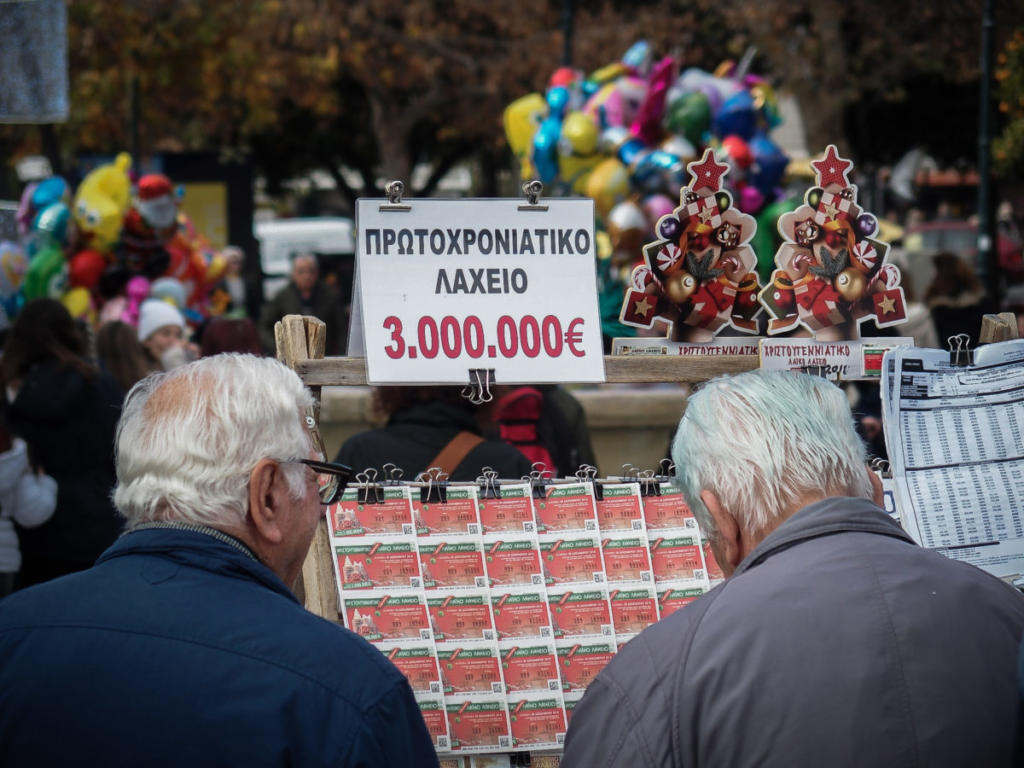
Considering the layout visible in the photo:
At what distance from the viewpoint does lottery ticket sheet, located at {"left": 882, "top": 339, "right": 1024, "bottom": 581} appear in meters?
2.57

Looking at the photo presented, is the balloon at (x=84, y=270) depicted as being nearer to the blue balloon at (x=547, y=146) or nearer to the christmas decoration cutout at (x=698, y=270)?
the blue balloon at (x=547, y=146)

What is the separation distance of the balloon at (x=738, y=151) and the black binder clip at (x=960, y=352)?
6464mm

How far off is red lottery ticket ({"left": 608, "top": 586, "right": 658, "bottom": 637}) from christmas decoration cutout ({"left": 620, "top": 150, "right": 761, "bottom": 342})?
0.58m

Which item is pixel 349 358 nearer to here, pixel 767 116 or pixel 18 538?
pixel 18 538

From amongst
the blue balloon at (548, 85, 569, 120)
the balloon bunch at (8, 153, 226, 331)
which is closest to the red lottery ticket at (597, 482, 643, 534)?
the balloon bunch at (8, 153, 226, 331)

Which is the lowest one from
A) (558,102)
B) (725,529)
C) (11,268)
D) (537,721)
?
(537,721)

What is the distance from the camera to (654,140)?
938cm

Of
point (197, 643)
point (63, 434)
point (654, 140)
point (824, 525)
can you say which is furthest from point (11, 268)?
point (824, 525)

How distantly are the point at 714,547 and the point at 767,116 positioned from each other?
814 centimetres

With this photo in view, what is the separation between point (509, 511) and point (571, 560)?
6.3 inches

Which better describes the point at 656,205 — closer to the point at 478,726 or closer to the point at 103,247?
the point at 103,247

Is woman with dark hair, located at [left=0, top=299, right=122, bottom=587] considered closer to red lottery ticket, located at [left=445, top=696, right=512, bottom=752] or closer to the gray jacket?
red lottery ticket, located at [left=445, top=696, right=512, bottom=752]

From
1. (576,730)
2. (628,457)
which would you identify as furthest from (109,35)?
(576,730)

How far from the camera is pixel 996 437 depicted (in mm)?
2617
